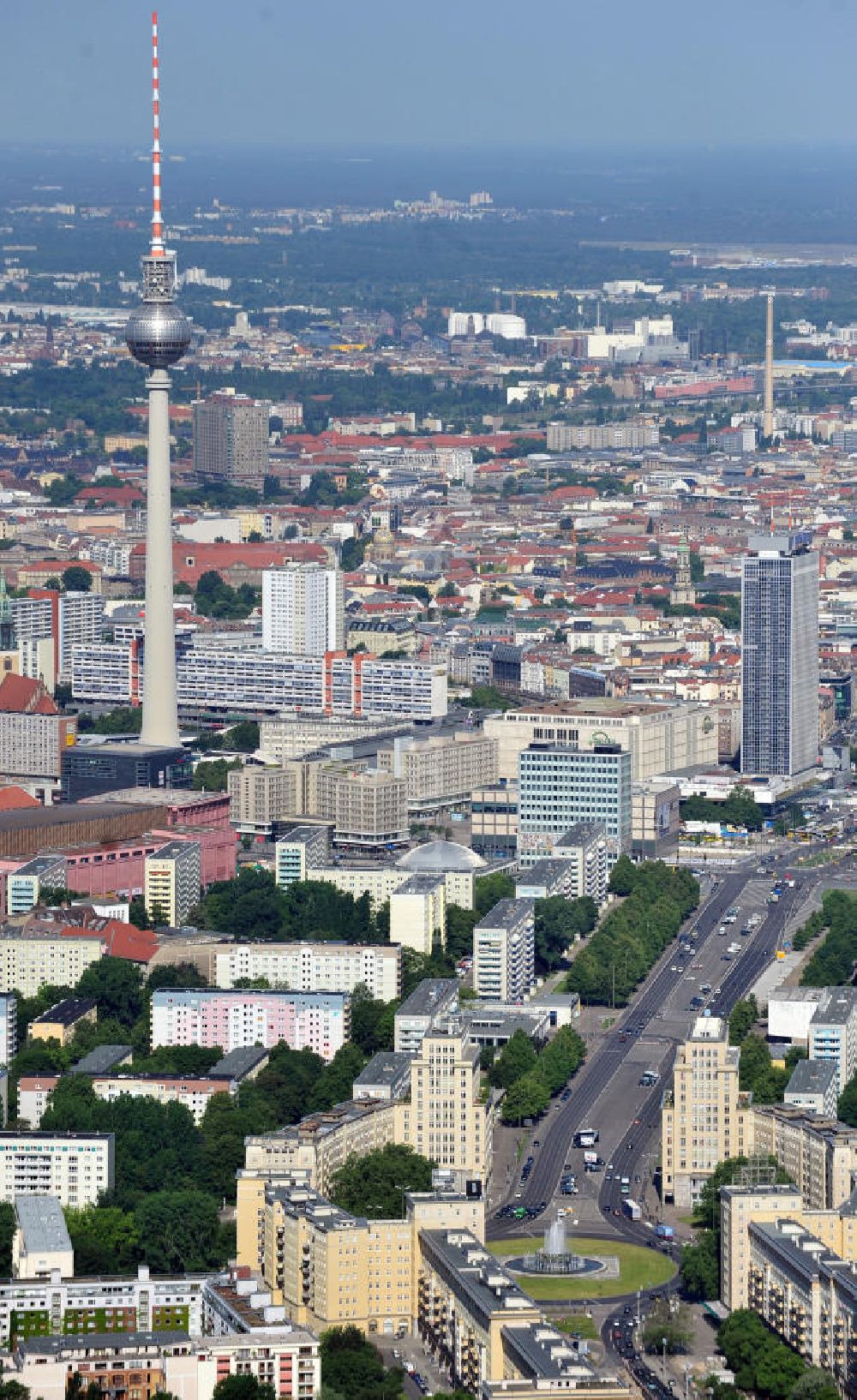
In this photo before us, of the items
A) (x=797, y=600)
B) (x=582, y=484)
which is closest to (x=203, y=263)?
(x=582, y=484)

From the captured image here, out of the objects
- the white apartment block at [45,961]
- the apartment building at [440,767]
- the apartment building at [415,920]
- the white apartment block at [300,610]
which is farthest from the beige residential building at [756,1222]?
the white apartment block at [300,610]

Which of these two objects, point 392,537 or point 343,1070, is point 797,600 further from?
point 392,537

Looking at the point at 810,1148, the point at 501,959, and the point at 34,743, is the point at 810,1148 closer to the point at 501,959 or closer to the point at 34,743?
the point at 501,959

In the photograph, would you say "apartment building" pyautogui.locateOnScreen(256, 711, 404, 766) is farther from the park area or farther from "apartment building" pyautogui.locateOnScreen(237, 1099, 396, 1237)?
the park area

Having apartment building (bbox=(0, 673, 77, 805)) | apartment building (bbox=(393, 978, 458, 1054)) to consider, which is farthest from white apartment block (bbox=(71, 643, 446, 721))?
apartment building (bbox=(393, 978, 458, 1054))

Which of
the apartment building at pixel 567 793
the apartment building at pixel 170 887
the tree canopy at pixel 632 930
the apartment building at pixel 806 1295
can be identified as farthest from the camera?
the apartment building at pixel 567 793

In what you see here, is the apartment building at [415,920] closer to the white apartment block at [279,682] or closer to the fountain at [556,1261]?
the fountain at [556,1261]

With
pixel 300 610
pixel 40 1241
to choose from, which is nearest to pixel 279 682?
pixel 300 610

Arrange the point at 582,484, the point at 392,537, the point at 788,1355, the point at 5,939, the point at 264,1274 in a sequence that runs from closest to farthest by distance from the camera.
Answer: the point at 788,1355, the point at 264,1274, the point at 5,939, the point at 392,537, the point at 582,484
